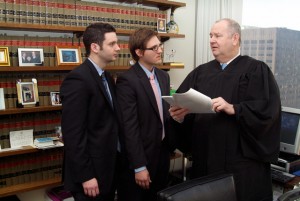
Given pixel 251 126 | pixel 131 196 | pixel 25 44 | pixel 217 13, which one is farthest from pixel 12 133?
pixel 217 13

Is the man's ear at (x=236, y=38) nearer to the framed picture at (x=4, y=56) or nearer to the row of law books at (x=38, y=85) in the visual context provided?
the row of law books at (x=38, y=85)

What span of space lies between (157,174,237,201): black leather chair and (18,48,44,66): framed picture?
5.84 ft

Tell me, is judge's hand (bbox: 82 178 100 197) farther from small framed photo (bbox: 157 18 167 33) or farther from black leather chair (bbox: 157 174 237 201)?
small framed photo (bbox: 157 18 167 33)

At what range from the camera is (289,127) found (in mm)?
2291

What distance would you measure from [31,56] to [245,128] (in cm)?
174

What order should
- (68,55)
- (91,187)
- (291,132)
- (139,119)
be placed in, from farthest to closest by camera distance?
(68,55), (291,132), (139,119), (91,187)

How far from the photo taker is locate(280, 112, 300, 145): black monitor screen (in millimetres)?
2254

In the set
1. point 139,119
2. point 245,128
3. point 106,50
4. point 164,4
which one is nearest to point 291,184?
point 245,128

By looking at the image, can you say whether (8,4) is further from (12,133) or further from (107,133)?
(107,133)

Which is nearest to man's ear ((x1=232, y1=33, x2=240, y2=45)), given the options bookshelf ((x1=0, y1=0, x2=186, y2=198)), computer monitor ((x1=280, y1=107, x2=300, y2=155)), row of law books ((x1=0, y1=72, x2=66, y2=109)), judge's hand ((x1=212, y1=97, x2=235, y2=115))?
judge's hand ((x1=212, y1=97, x2=235, y2=115))

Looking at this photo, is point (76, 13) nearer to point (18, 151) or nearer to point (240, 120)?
point (18, 151)

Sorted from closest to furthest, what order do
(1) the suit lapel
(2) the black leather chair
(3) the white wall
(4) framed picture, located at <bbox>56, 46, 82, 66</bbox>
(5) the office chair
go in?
(2) the black leather chair, (5) the office chair, (1) the suit lapel, (4) framed picture, located at <bbox>56, 46, 82, 66</bbox>, (3) the white wall

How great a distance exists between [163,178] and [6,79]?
1463 mm

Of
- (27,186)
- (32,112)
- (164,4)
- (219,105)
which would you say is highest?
(164,4)
